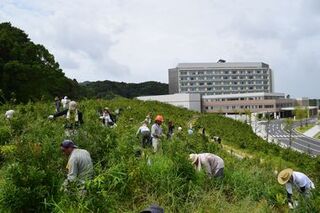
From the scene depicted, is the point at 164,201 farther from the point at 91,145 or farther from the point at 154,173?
the point at 91,145

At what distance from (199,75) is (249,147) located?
101339 mm

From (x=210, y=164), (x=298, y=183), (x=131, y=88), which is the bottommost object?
(x=298, y=183)

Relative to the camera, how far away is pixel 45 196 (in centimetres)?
677

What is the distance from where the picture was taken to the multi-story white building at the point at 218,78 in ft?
424

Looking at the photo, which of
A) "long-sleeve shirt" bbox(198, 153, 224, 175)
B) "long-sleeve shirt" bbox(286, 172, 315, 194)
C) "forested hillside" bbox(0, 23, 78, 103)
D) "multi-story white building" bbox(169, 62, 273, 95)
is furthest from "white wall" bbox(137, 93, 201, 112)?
"long-sleeve shirt" bbox(286, 172, 315, 194)

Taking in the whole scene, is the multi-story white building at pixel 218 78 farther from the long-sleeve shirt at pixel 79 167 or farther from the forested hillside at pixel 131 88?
the long-sleeve shirt at pixel 79 167

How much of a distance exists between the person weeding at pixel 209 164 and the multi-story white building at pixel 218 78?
11851 centimetres

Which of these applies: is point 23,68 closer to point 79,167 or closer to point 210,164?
point 210,164

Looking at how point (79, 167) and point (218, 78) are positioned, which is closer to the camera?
point (79, 167)

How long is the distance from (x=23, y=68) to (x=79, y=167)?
3204cm

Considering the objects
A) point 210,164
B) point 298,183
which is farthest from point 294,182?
point 210,164

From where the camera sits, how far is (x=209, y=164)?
928cm

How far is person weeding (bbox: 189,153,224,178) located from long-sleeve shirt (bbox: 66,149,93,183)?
267cm

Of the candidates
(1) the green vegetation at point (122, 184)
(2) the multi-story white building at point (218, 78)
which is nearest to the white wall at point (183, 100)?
(2) the multi-story white building at point (218, 78)
